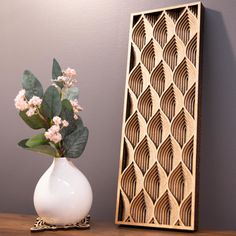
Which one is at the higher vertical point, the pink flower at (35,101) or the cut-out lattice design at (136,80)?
the cut-out lattice design at (136,80)

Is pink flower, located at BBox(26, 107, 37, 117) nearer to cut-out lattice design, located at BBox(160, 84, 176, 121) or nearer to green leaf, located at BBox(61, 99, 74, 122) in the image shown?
green leaf, located at BBox(61, 99, 74, 122)

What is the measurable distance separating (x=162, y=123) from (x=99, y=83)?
0.39 m

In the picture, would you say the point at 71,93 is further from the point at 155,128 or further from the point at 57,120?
the point at 155,128

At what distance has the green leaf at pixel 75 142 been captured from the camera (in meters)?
1.61

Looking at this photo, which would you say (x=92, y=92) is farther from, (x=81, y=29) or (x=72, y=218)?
(x=72, y=218)

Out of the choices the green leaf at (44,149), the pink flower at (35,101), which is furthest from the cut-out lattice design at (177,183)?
the pink flower at (35,101)

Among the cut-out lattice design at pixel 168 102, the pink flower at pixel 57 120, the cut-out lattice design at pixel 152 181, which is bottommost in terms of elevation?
the cut-out lattice design at pixel 152 181

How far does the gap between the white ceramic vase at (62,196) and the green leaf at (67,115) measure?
Result: 99 millimetres

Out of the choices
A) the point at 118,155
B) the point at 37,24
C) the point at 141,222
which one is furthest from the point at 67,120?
the point at 37,24

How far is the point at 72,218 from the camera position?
61.0 inches

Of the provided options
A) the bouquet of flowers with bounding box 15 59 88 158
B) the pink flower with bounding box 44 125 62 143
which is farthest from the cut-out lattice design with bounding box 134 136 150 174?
the pink flower with bounding box 44 125 62 143

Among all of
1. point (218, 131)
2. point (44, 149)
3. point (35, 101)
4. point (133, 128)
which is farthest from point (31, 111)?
point (218, 131)

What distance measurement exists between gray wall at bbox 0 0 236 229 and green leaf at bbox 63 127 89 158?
0.28m

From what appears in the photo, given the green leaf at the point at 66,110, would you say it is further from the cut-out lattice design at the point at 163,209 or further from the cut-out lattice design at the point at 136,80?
the cut-out lattice design at the point at 163,209
